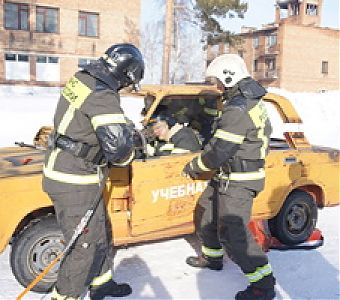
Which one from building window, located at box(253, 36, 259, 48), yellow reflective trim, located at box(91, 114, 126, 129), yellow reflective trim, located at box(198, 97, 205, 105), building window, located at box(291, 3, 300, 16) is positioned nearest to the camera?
yellow reflective trim, located at box(91, 114, 126, 129)

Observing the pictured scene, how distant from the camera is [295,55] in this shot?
147 feet

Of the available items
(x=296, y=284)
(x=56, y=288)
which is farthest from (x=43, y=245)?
(x=296, y=284)

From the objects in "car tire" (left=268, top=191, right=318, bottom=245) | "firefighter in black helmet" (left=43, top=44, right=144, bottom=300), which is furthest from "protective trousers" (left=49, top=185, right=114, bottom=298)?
"car tire" (left=268, top=191, right=318, bottom=245)

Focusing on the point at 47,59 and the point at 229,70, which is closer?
the point at 229,70

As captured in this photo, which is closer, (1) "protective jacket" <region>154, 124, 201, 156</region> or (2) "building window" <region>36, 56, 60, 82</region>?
(1) "protective jacket" <region>154, 124, 201, 156</region>

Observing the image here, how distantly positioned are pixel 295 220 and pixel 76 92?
3.17m

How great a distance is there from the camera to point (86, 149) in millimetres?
3318

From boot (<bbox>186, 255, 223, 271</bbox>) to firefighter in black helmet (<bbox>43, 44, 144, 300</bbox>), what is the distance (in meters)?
1.32

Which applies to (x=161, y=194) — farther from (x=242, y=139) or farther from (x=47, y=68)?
(x=47, y=68)

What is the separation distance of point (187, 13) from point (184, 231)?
26.4 meters

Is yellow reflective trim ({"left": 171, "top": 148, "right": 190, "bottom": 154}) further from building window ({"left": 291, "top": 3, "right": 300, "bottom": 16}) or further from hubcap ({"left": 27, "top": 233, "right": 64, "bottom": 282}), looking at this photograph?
building window ({"left": 291, "top": 3, "right": 300, "bottom": 16})

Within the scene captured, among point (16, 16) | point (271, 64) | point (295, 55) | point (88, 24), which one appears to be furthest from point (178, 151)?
point (271, 64)

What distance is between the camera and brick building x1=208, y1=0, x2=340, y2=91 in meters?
44.4

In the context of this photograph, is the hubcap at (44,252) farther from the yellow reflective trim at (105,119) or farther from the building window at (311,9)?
the building window at (311,9)
